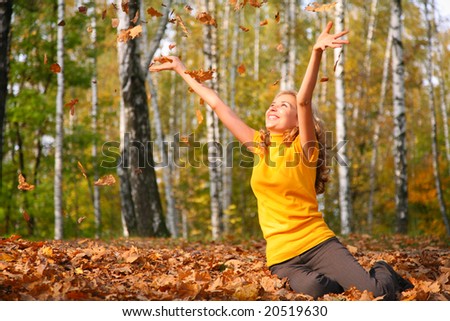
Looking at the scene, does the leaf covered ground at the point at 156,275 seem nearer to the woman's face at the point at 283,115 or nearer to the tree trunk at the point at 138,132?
the woman's face at the point at 283,115

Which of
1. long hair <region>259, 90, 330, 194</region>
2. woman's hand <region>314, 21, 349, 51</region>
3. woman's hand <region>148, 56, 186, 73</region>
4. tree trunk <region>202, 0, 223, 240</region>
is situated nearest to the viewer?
woman's hand <region>314, 21, 349, 51</region>

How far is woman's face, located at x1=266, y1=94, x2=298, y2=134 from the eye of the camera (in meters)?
4.81

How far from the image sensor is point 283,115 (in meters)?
4.81

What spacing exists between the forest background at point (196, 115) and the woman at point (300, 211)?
1996 mm

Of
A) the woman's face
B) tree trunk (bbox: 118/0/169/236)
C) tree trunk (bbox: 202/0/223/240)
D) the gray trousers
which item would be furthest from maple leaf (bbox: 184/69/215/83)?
tree trunk (bbox: 202/0/223/240)

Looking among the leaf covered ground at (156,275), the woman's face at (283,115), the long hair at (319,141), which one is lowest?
the leaf covered ground at (156,275)

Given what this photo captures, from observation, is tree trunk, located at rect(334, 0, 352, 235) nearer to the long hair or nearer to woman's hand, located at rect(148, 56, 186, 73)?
the long hair

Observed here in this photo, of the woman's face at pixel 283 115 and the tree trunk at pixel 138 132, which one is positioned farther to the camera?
the tree trunk at pixel 138 132

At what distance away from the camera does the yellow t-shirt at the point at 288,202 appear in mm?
4609

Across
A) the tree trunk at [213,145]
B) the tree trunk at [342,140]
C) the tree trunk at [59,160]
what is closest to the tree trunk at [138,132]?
the tree trunk at [59,160]

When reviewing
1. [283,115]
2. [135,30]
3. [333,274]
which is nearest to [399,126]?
[135,30]

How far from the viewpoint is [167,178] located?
20.4 metres

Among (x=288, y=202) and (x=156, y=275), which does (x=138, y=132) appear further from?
(x=288, y=202)

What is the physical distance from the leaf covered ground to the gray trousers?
0.27 ft
